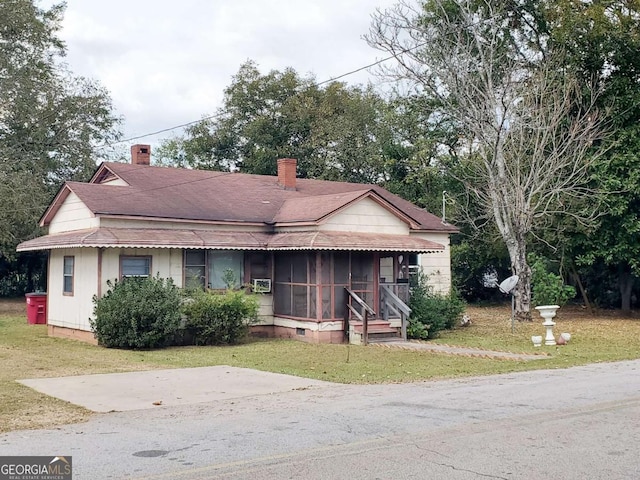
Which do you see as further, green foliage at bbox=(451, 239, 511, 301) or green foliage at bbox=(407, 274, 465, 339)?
green foliage at bbox=(451, 239, 511, 301)

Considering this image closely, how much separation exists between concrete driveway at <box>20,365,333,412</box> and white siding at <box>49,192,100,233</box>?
24.8 ft

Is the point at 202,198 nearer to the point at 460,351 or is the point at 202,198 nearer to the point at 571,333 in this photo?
the point at 460,351

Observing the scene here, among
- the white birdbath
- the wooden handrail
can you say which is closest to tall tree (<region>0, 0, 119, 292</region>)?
the wooden handrail

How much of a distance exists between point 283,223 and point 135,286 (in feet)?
16.8

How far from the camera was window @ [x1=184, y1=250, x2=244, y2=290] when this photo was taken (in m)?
21.6

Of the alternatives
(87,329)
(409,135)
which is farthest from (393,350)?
(409,135)

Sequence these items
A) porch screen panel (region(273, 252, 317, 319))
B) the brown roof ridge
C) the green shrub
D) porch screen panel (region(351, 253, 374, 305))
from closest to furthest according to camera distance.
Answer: the green shrub → porch screen panel (region(273, 252, 317, 319)) → the brown roof ridge → porch screen panel (region(351, 253, 374, 305))

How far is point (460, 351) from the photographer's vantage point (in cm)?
1900

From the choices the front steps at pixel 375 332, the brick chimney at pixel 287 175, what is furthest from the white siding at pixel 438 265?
the front steps at pixel 375 332

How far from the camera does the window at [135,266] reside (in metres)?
20.4

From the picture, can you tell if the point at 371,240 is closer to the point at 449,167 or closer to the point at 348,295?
the point at 348,295

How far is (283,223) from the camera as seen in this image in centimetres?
2289

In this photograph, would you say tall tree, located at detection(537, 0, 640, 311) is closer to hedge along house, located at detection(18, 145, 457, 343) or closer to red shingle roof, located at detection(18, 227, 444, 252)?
red shingle roof, located at detection(18, 227, 444, 252)

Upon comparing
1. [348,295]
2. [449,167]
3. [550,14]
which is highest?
[550,14]
